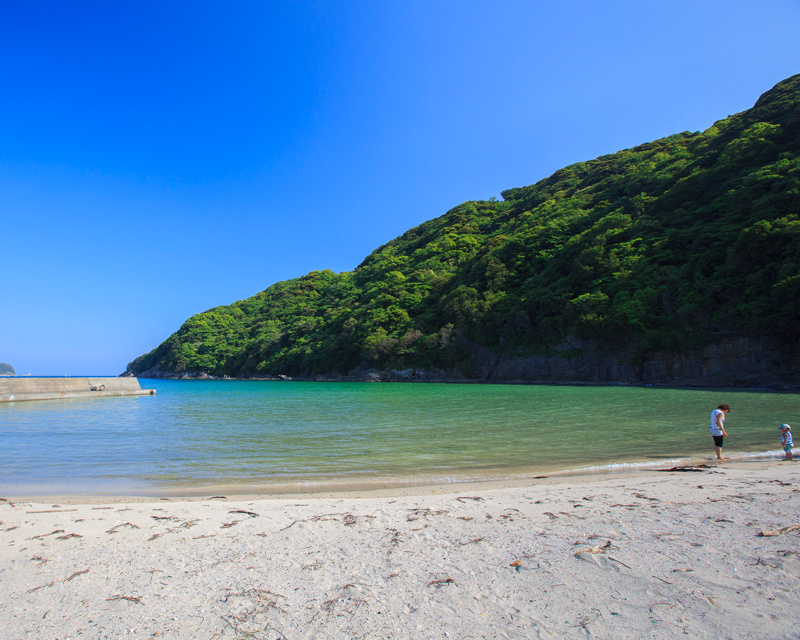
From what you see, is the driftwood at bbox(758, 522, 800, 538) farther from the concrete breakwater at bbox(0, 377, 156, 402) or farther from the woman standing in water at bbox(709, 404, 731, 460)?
the concrete breakwater at bbox(0, 377, 156, 402)

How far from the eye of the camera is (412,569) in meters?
3.49

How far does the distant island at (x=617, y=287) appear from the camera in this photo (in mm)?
37594

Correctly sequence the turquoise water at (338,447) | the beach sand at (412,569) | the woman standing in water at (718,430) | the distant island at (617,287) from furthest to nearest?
the distant island at (617,287) → the woman standing in water at (718,430) → the turquoise water at (338,447) → the beach sand at (412,569)

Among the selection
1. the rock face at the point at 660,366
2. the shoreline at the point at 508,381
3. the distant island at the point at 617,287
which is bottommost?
the shoreline at the point at 508,381

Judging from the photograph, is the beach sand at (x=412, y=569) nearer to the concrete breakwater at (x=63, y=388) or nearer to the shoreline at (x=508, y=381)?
the concrete breakwater at (x=63, y=388)

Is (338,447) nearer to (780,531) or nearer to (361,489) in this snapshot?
(361,489)

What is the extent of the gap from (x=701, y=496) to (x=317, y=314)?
10774 centimetres

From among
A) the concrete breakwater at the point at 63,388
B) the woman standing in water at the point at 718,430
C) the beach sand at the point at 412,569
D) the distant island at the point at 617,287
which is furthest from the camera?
the distant island at the point at 617,287

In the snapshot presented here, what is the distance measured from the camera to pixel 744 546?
3.77 meters

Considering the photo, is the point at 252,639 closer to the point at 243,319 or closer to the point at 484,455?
the point at 484,455

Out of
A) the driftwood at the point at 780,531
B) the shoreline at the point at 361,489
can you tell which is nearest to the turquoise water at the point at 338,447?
the shoreline at the point at 361,489

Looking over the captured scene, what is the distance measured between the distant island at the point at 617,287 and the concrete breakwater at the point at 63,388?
133ft

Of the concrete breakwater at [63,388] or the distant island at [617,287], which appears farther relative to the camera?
the distant island at [617,287]

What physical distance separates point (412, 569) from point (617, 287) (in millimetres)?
53138
